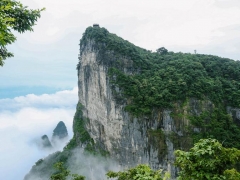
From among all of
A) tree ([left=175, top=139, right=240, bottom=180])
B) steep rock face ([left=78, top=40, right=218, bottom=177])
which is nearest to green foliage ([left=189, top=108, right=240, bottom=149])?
steep rock face ([left=78, top=40, right=218, bottom=177])

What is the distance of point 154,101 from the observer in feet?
92.5

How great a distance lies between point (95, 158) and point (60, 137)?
166 ft

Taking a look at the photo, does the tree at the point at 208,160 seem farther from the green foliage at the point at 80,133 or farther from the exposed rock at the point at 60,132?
the exposed rock at the point at 60,132

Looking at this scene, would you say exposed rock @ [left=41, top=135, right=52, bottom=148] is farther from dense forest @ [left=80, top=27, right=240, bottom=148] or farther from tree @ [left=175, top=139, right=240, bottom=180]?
tree @ [left=175, top=139, right=240, bottom=180]

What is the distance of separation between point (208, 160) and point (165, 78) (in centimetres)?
2675

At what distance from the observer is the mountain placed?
86.9ft

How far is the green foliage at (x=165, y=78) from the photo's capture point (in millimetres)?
28250

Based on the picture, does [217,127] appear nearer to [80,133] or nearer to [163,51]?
[163,51]

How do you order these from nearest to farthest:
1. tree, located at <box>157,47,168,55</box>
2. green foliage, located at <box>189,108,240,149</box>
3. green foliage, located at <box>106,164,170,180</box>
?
green foliage, located at <box>106,164,170,180</box>, green foliage, located at <box>189,108,240,149</box>, tree, located at <box>157,47,168,55</box>

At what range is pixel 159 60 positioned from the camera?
36.7 meters

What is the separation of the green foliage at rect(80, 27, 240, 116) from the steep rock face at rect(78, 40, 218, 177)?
799mm

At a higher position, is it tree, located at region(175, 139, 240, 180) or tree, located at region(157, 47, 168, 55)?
tree, located at region(157, 47, 168, 55)

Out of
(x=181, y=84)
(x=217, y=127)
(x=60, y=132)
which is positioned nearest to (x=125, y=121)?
(x=181, y=84)

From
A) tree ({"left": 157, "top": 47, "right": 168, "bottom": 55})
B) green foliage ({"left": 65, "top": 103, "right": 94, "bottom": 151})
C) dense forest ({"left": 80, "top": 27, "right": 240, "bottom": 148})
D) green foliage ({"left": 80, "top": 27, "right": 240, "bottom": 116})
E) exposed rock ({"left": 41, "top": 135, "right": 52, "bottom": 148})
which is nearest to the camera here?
dense forest ({"left": 80, "top": 27, "right": 240, "bottom": 148})
